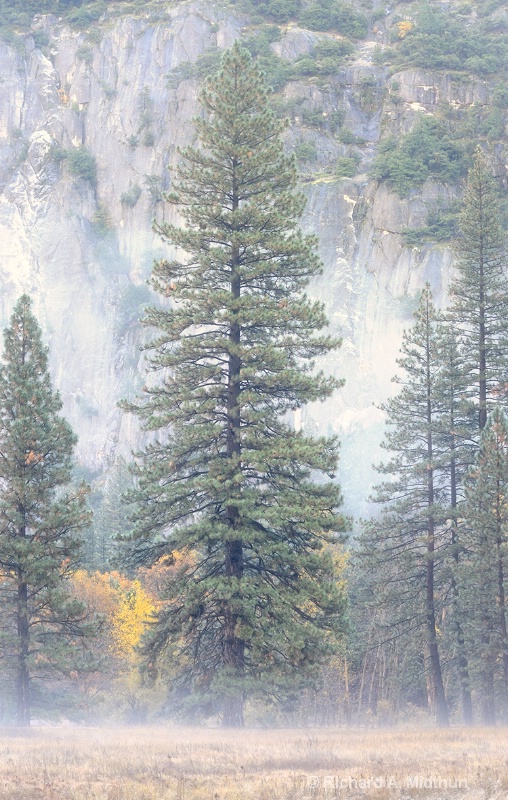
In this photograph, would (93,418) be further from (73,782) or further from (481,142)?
(73,782)

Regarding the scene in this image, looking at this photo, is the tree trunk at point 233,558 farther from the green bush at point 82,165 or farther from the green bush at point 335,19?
the green bush at point 335,19

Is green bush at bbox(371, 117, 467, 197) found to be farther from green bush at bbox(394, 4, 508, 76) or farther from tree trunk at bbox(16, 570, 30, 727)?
tree trunk at bbox(16, 570, 30, 727)

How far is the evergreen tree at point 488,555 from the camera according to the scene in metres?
28.9

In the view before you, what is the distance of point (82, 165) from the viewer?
358 ft

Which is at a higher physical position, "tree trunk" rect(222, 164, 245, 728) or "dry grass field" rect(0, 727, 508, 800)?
"tree trunk" rect(222, 164, 245, 728)

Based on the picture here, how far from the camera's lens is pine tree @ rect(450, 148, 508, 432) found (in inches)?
1372

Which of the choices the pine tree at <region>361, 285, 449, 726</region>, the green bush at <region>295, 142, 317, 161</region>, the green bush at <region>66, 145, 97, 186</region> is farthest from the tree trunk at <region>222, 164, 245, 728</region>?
the green bush at <region>66, 145, 97, 186</region>

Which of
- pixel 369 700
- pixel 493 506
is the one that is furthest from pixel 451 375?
pixel 369 700

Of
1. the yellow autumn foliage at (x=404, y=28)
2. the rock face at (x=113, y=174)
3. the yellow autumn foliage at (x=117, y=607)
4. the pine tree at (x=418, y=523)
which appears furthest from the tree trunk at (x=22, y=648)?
the yellow autumn foliage at (x=404, y=28)

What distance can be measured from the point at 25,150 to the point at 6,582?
3689 inches

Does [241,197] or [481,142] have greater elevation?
[481,142]

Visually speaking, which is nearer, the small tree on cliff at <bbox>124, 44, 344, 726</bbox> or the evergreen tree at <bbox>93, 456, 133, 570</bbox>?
the small tree on cliff at <bbox>124, 44, 344, 726</bbox>

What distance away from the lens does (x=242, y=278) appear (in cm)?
2392

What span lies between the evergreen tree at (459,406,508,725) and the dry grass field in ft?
29.9
